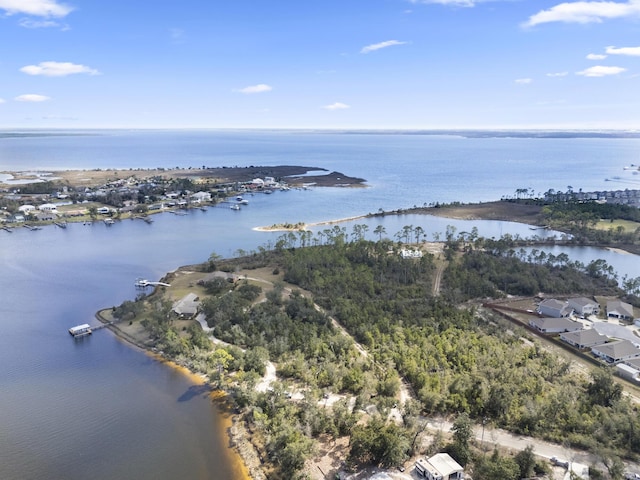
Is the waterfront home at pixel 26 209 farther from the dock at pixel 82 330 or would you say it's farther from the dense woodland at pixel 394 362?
the dense woodland at pixel 394 362

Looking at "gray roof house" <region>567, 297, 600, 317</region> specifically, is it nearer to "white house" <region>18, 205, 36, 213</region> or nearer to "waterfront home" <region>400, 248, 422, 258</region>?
"waterfront home" <region>400, 248, 422, 258</region>

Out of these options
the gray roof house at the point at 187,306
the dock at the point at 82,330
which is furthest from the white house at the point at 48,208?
the gray roof house at the point at 187,306

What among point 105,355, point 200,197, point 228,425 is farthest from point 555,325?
point 200,197

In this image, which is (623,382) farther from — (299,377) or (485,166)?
(485,166)

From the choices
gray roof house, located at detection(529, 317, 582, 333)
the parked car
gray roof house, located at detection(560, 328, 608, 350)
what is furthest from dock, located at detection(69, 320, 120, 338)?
gray roof house, located at detection(560, 328, 608, 350)

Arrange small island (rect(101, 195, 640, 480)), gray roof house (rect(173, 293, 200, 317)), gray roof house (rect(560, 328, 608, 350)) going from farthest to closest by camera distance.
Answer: gray roof house (rect(173, 293, 200, 317)), gray roof house (rect(560, 328, 608, 350)), small island (rect(101, 195, 640, 480))

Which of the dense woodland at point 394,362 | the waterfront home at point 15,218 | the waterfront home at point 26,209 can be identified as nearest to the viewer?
the dense woodland at point 394,362
